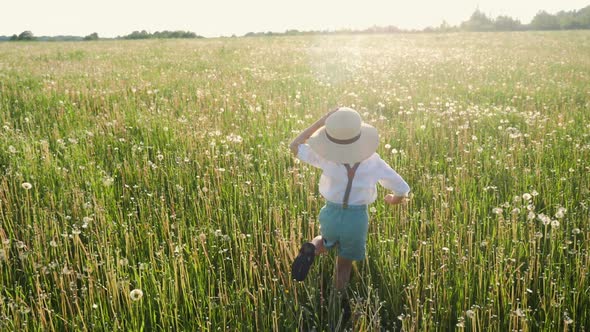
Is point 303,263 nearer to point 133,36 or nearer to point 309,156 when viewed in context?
point 309,156

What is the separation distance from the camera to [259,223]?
355 cm

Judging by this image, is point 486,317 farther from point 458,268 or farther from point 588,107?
point 588,107

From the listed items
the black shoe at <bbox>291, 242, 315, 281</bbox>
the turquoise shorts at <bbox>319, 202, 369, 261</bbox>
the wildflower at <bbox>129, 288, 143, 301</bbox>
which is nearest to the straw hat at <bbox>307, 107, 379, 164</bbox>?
the turquoise shorts at <bbox>319, 202, 369, 261</bbox>

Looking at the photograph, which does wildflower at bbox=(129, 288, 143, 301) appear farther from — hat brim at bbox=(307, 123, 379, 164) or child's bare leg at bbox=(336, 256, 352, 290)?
hat brim at bbox=(307, 123, 379, 164)

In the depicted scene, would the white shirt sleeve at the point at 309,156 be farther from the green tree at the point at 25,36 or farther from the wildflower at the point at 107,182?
the green tree at the point at 25,36

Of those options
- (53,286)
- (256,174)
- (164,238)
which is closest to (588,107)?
(256,174)

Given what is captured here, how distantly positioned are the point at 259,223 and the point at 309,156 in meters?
0.69

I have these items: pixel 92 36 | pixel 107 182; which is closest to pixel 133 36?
pixel 92 36

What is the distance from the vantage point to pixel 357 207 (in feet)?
9.90

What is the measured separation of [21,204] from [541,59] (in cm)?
1713

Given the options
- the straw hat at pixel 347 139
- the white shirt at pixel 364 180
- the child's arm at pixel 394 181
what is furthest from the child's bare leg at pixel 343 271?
the straw hat at pixel 347 139

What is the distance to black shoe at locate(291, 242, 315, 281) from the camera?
2.80 metres

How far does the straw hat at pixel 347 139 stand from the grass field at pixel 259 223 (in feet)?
2.34

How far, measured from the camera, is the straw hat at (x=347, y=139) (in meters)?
2.84
